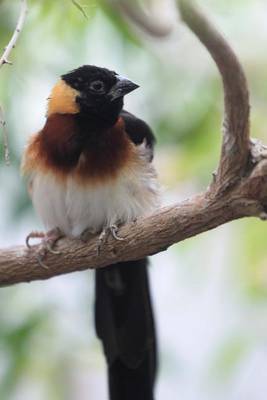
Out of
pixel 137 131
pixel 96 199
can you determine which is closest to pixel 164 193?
pixel 137 131

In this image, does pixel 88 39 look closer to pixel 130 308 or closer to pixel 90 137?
pixel 90 137

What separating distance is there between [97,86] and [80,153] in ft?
0.62

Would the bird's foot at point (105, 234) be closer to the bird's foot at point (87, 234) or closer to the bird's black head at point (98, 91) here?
the bird's foot at point (87, 234)

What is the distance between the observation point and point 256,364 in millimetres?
3723

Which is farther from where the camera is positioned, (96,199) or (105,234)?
(96,199)

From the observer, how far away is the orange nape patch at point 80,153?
2447mm

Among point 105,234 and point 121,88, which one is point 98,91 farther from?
point 105,234

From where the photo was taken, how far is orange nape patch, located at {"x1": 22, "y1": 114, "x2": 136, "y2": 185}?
2447mm

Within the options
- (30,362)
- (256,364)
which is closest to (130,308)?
(30,362)

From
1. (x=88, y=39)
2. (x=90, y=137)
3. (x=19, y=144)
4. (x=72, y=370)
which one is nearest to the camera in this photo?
(x=90, y=137)

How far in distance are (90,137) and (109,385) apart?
0.85m

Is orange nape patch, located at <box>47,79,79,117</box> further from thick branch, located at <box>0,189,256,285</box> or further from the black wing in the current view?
thick branch, located at <box>0,189,256,285</box>

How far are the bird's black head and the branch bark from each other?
1.19 feet

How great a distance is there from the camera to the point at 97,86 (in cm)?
245
